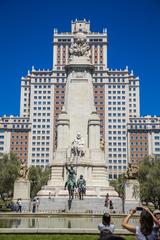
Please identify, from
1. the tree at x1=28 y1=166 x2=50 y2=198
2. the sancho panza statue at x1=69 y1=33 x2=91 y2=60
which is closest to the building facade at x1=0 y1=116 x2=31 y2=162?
the tree at x1=28 y1=166 x2=50 y2=198

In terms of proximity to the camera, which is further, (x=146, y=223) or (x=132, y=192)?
(x=132, y=192)

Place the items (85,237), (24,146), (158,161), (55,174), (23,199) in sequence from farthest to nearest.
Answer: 1. (24,146)
2. (158,161)
3. (55,174)
4. (23,199)
5. (85,237)

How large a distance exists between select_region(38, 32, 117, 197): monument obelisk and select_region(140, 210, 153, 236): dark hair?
48.8 metres

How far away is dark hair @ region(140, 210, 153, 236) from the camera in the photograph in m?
7.77

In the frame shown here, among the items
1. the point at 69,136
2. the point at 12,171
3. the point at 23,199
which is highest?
the point at 69,136

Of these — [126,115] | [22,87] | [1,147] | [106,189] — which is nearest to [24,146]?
[1,147]

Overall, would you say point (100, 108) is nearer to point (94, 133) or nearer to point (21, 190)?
point (94, 133)

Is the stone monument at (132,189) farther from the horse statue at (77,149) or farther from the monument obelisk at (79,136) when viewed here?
the horse statue at (77,149)

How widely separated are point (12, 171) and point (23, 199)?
11.0 meters

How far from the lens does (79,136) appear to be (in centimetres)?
6222

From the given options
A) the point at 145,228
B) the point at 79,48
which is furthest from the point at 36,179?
the point at 145,228

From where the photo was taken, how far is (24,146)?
15950 cm

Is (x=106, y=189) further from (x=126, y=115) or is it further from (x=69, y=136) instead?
(x=126, y=115)

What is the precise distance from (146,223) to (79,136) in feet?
178
